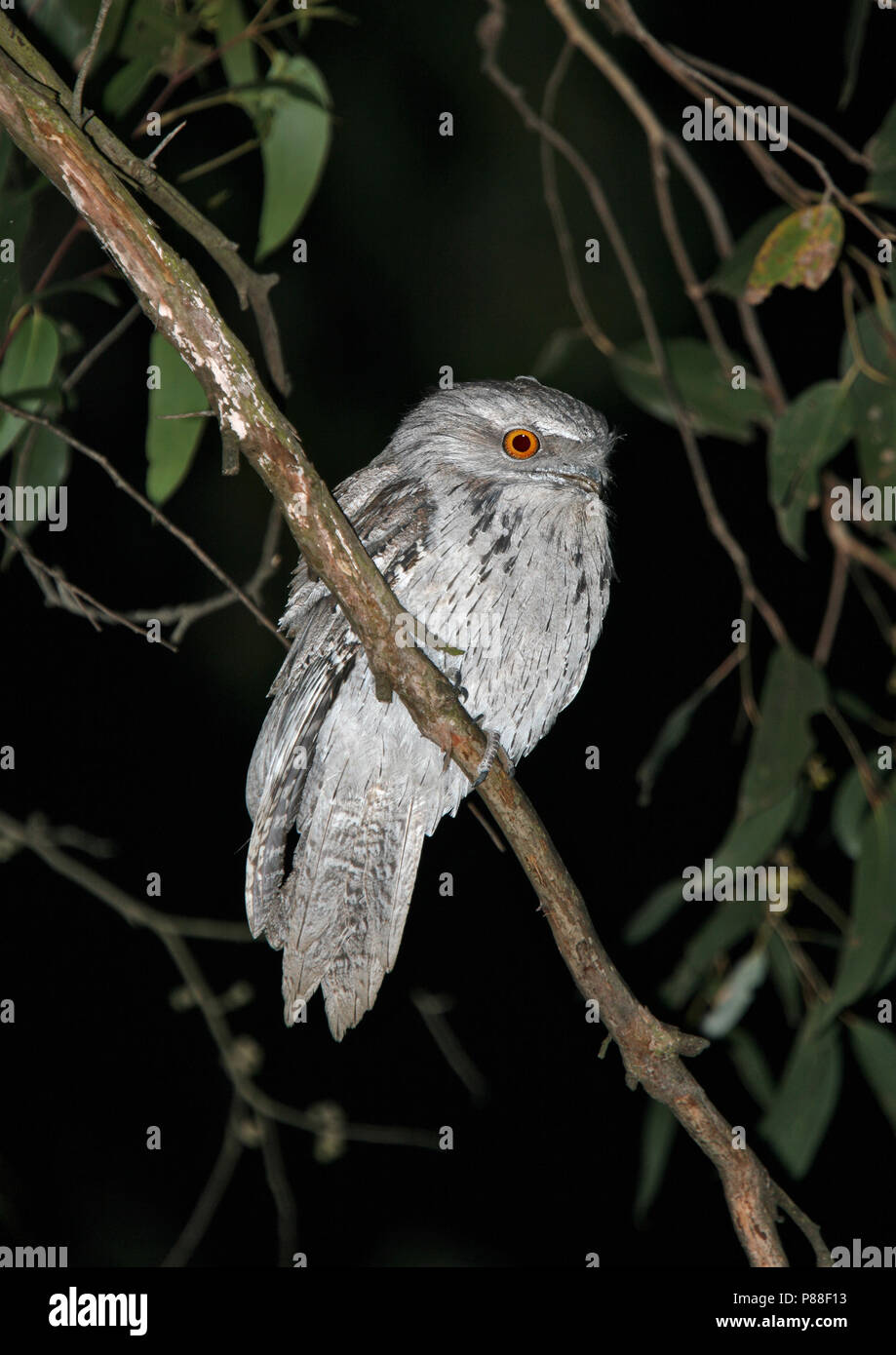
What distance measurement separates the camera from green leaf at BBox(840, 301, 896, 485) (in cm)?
149

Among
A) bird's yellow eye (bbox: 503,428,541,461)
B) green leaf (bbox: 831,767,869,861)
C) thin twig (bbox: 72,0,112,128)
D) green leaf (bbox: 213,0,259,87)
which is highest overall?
green leaf (bbox: 213,0,259,87)

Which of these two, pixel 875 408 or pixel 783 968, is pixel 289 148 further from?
pixel 783 968

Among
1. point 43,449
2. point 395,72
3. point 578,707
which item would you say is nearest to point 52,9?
point 43,449

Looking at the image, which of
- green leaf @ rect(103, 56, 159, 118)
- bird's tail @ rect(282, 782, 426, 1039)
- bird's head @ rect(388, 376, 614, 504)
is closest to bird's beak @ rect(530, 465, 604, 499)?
bird's head @ rect(388, 376, 614, 504)

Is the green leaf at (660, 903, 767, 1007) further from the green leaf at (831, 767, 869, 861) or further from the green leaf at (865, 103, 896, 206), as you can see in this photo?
the green leaf at (865, 103, 896, 206)

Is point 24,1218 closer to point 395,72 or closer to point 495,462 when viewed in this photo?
point 495,462

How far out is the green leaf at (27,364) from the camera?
5.61 feet

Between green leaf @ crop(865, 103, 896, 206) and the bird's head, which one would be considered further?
the bird's head

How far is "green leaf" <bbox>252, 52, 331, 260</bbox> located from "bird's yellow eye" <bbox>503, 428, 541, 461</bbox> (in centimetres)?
45

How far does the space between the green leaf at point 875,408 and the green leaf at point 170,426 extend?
0.92 meters

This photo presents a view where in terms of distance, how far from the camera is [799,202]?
1382 mm

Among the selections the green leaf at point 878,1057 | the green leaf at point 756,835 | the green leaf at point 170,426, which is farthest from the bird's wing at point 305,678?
the green leaf at point 878,1057

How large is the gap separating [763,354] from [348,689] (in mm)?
866

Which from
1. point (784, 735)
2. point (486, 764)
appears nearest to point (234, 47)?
point (486, 764)
